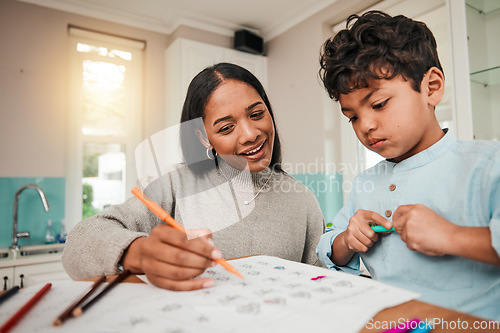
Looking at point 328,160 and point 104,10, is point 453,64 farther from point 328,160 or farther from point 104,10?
point 104,10

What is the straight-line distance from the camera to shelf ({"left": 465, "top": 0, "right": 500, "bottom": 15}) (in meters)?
1.60

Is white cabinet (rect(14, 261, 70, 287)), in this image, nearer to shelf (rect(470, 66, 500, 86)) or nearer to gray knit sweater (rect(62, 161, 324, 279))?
gray knit sweater (rect(62, 161, 324, 279))

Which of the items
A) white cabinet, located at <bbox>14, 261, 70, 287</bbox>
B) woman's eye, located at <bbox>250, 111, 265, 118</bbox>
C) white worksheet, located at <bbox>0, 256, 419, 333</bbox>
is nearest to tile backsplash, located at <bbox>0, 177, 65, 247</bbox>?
white cabinet, located at <bbox>14, 261, 70, 287</bbox>

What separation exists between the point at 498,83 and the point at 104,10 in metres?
2.88

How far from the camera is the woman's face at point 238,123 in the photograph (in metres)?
0.99

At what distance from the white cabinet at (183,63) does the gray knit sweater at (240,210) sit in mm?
1818

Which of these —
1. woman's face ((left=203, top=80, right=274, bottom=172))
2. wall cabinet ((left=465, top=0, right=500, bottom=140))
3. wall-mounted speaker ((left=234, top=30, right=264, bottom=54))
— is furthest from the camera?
wall-mounted speaker ((left=234, top=30, right=264, bottom=54))

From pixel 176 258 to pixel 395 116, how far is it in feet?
1.74

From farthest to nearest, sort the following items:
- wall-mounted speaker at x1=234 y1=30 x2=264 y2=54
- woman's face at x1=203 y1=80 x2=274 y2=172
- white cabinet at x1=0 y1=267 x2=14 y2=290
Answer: wall-mounted speaker at x1=234 y1=30 x2=264 y2=54, white cabinet at x1=0 y1=267 x2=14 y2=290, woman's face at x1=203 y1=80 x2=274 y2=172

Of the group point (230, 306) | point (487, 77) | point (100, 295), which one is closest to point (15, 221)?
point (100, 295)

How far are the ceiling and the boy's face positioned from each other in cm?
220

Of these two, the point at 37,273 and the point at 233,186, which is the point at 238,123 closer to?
the point at 233,186

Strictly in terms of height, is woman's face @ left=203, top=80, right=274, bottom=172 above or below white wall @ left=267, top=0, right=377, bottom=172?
below

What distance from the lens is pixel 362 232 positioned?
685 mm
